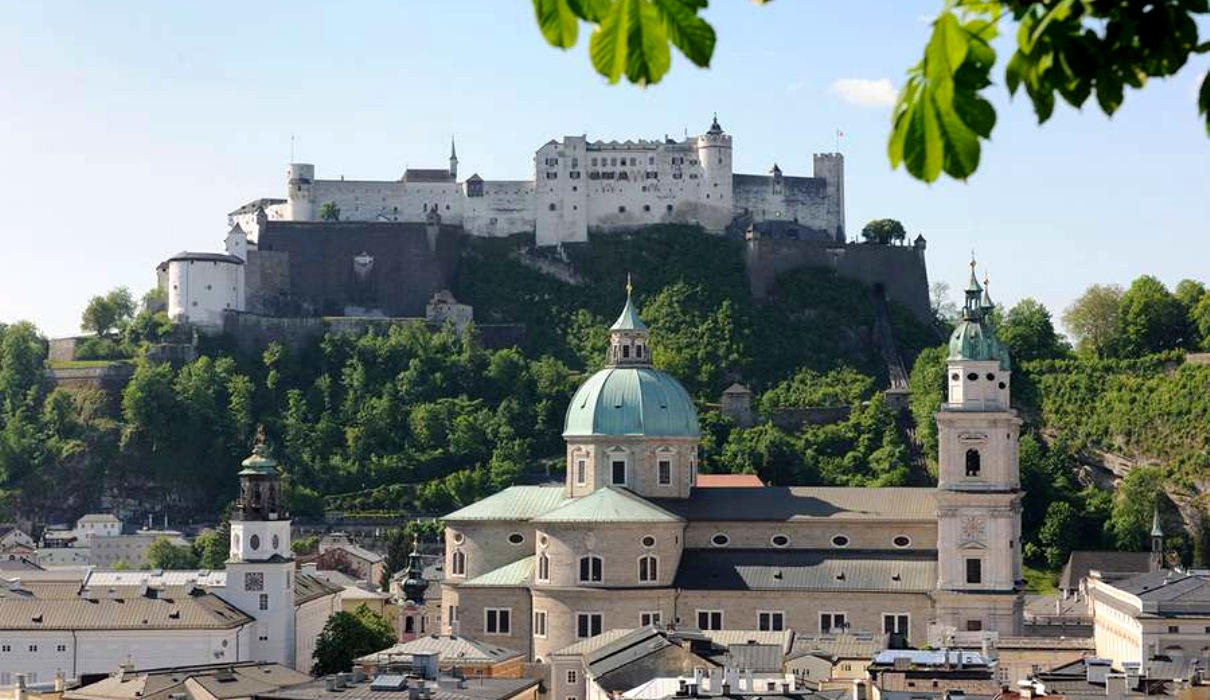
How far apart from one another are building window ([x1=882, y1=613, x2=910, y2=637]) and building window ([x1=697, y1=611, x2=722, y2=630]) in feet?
15.4

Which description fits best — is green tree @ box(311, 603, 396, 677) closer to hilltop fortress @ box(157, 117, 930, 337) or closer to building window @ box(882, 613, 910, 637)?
building window @ box(882, 613, 910, 637)

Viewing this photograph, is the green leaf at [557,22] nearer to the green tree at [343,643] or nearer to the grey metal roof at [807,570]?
the grey metal roof at [807,570]

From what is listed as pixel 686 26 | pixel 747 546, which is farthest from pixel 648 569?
pixel 686 26

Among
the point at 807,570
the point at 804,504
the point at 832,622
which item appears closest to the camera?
the point at 832,622

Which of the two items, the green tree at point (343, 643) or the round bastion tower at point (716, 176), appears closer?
the green tree at point (343, 643)

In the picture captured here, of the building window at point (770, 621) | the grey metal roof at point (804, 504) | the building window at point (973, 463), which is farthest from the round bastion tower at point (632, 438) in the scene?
the building window at point (973, 463)

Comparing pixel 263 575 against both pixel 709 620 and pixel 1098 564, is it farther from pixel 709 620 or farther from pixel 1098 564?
pixel 1098 564

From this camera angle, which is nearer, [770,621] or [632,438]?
[770,621]

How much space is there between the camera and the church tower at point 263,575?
238ft

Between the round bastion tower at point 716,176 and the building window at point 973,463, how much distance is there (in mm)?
60030

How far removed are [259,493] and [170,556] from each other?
27.1 m

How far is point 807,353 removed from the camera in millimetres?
122812

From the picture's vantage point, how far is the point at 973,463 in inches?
2719

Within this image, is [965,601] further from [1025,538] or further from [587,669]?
[1025,538]
